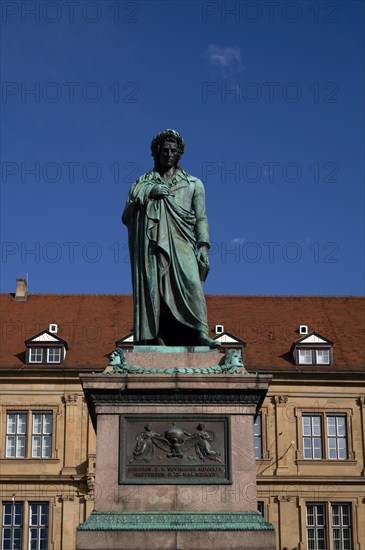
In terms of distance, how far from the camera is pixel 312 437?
41.9m

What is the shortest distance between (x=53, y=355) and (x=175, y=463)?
32.0 m

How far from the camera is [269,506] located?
135 ft

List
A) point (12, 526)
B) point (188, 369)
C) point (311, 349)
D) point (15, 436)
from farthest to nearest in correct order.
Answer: point (311, 349) → point (15, 436) → point (12, 526) → point (188, 369)

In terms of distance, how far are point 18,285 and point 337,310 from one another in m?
15.2

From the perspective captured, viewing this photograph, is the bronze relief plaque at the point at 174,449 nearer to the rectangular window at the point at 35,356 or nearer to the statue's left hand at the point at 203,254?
the statue's left hand at the point at 203,254

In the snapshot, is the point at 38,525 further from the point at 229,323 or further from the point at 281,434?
the point at 229,323

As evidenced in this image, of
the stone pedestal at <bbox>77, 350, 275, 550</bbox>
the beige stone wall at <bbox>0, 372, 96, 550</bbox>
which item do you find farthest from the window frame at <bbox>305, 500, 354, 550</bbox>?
the stone pedestal at <bbox>77, 350, 275, 550</bbox>

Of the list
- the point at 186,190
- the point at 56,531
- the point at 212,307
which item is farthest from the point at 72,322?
the point at 186,190

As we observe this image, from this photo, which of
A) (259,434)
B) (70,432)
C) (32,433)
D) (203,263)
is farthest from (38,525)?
(203,263)

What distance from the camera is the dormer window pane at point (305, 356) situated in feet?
140

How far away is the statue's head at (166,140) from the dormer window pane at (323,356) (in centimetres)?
3068

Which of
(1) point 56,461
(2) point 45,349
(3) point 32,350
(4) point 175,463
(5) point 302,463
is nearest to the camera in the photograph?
(4) point 175,463

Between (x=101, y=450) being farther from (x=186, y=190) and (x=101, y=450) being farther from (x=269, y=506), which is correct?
(x=269, y=506)

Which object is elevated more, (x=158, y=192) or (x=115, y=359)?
(x=158, y=192)
